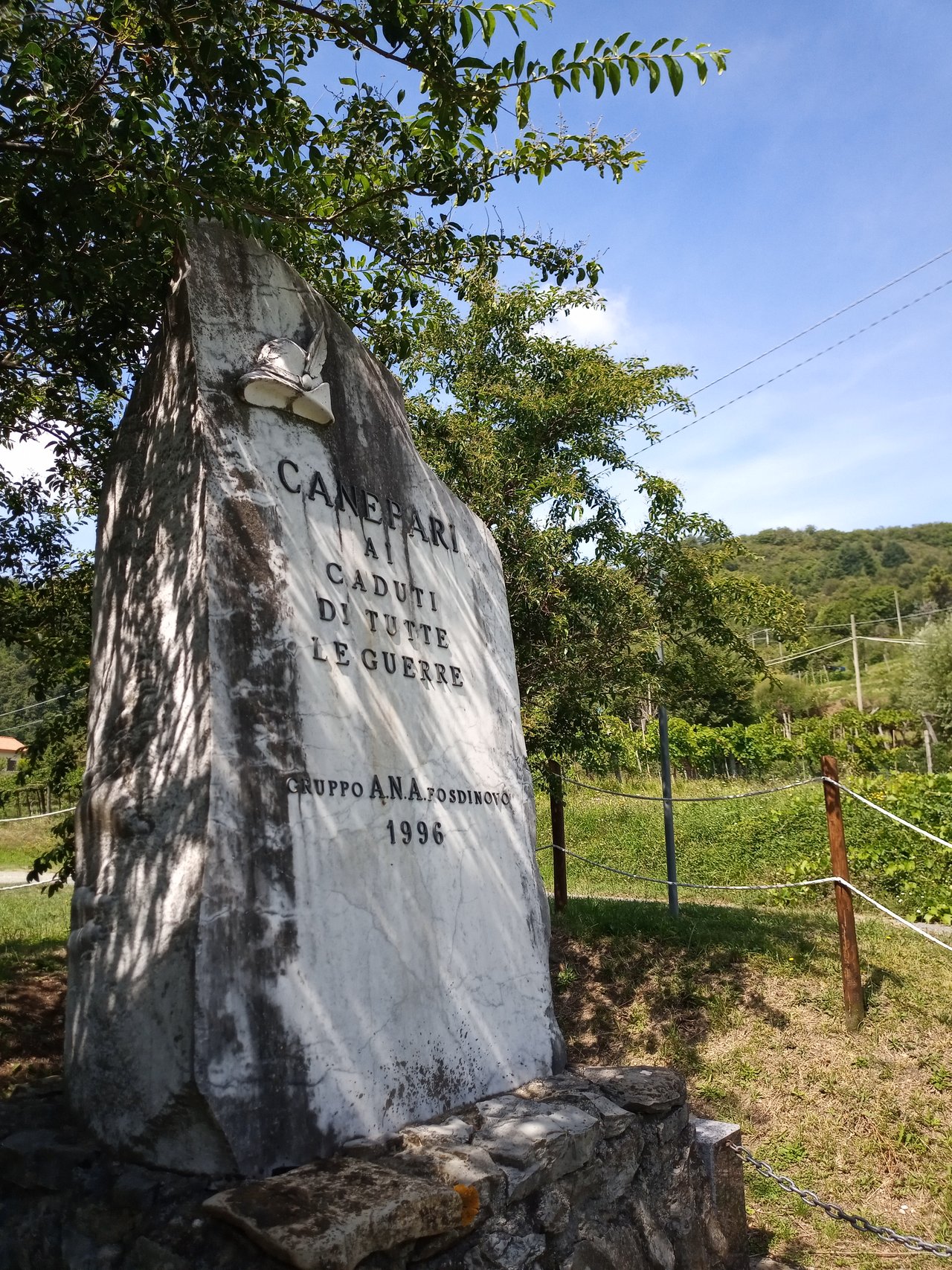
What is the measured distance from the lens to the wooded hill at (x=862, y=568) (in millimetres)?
64250

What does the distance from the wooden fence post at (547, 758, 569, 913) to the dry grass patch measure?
330mm

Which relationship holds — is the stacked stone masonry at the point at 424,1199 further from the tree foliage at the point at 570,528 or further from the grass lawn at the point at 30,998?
the tree foliage at the point at 570,528

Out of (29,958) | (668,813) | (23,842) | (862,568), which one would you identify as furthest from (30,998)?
(862,568)

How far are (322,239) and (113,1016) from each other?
14.9 feet

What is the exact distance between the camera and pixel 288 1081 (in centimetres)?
269

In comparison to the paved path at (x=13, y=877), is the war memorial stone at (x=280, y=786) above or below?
above

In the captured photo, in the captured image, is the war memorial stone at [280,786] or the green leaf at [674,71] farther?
the green leaf at [674,71]

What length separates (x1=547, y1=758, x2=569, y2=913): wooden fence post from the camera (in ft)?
25.2

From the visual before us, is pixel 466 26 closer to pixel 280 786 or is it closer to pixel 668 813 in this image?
pixel 280 786

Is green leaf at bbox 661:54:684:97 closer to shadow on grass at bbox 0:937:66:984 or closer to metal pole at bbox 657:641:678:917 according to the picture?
metal pole at bbox 657:641:678:917

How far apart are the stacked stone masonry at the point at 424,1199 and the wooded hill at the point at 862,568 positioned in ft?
193

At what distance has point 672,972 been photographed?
6.91 meters

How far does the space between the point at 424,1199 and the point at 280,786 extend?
1.17 metres

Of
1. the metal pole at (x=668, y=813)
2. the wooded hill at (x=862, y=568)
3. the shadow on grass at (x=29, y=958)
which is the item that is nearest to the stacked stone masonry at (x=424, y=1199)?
the shadow on grass at (x=29, y=958)
